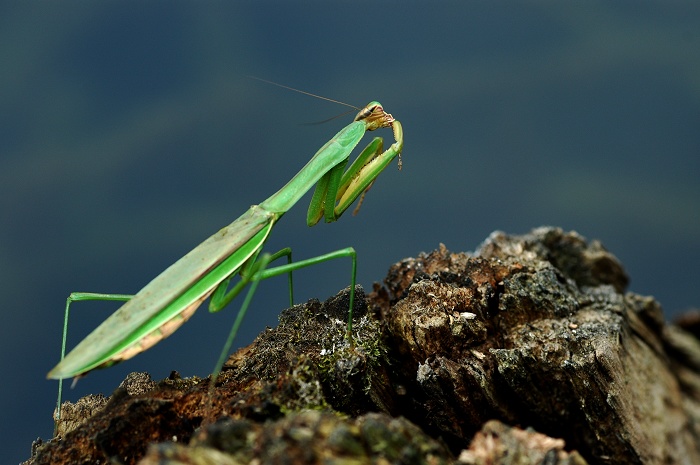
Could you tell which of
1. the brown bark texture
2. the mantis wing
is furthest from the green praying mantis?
the brown bark texture

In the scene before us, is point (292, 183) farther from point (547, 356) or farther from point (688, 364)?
point (688, 364)

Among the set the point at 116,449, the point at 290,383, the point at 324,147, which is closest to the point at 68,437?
the point at 116,449

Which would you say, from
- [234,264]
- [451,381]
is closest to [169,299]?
[234,264]

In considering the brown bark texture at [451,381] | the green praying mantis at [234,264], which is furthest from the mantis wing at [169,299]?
the brown bark texture at [451,381]

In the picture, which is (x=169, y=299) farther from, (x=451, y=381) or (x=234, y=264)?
(x=451, y=381)

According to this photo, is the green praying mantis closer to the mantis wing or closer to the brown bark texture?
the mantis wing

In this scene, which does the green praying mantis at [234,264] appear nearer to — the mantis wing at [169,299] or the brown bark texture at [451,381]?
the mantis wing at [169,299]
